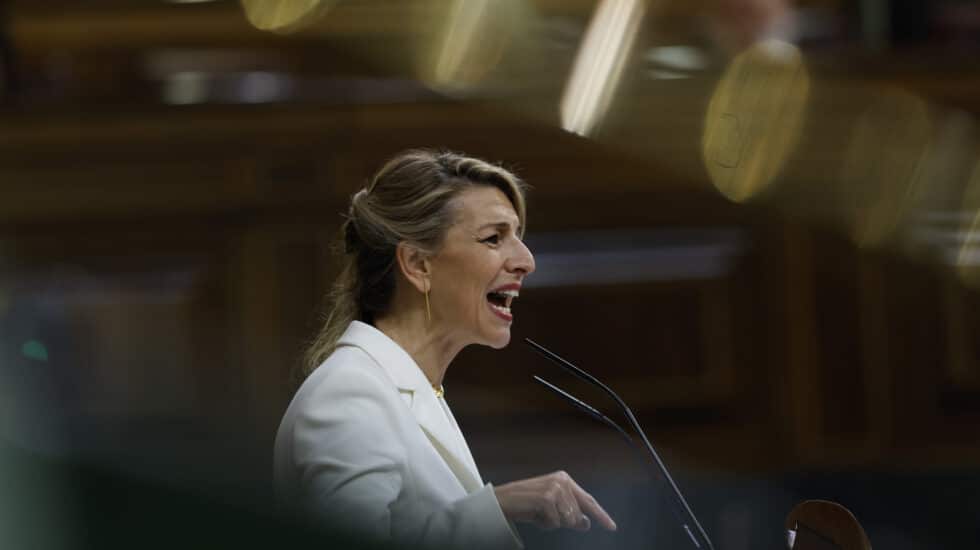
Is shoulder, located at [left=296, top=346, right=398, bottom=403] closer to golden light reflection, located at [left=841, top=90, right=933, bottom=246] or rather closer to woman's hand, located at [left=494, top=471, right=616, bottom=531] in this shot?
woman's hand, located at [left=494, top=471, right=616, bottom=531]

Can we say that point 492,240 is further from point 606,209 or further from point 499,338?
point 606,209

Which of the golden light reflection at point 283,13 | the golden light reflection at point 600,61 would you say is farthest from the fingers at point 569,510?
the golden light reflection at point 283,13

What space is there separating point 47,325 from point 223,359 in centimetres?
36

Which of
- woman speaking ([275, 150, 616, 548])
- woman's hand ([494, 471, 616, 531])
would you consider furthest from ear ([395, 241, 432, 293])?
woman's hand ([494, 471, 616, 531])

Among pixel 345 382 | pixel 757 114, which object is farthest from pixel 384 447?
pixel 757 114

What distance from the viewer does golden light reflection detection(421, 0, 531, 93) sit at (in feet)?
3.89

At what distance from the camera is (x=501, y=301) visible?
0.69m

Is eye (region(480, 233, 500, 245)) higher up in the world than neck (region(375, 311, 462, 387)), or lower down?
higher up

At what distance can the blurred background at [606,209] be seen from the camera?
1313mm

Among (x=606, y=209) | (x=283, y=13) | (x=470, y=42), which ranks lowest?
(x=606, y=209)

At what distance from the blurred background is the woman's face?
0.52m

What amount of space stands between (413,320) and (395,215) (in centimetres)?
5

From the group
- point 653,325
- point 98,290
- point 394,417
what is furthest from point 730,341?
point 394,417

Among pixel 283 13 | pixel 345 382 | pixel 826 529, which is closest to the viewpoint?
pixel 826 529
